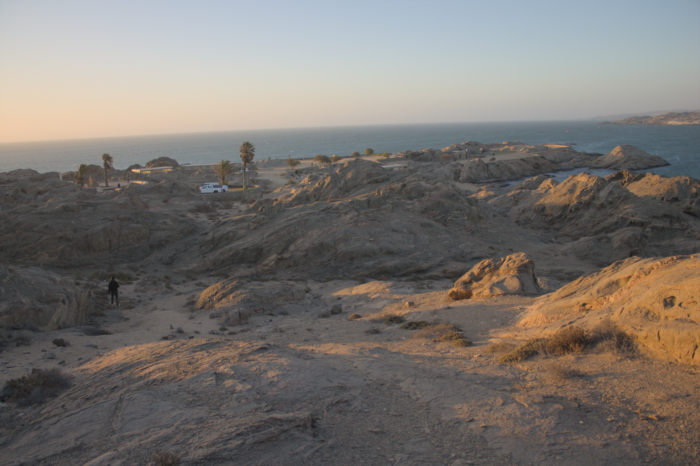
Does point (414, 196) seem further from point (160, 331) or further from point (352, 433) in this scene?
point (352, 433)

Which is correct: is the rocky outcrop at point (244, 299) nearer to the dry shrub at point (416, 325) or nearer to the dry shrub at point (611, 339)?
A: the dry shrub at point (416, 325)

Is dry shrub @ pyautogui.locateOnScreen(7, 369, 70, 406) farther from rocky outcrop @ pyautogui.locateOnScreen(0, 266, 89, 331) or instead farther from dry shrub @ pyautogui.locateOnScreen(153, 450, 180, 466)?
rocky outcrop @ pyautogui.locateOnScreen(0, 266, 89, 331)

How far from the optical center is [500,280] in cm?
1759

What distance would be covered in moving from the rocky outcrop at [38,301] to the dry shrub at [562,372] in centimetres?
1742

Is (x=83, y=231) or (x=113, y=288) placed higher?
(x=83, y=231)

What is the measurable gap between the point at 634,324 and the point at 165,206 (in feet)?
138

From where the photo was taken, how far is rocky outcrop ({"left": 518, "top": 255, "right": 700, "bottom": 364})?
8227 millimetres

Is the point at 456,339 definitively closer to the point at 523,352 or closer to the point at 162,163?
the point at 523,352

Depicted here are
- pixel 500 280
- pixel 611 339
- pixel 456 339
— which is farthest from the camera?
pixel 500 280

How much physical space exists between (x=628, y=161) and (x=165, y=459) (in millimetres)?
104393

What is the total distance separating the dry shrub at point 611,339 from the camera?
8.80 meters

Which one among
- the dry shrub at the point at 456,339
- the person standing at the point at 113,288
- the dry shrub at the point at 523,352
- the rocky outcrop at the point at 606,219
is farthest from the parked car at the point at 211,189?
the dry shrub at the point at 523,352

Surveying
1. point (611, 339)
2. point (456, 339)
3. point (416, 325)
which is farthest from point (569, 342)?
point (416, 325)

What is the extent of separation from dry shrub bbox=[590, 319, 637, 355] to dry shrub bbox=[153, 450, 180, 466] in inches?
366
